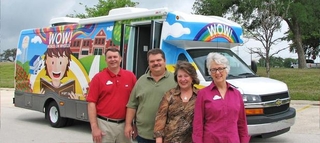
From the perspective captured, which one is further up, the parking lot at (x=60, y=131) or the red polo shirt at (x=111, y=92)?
the red polo shirt at (x=111, y=92)

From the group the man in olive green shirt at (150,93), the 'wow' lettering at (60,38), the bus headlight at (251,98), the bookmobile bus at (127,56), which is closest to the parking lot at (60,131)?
the bookmobile bus at (127,56)

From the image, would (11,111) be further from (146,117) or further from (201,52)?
(146,117)

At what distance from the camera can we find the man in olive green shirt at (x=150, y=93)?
3.82 metres

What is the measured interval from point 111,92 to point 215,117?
140 cm

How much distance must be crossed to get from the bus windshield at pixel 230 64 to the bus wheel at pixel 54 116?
4070mm

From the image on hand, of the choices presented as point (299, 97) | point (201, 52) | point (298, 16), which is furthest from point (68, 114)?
point (298, 16)

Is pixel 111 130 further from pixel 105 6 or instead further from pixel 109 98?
pixel 105 6

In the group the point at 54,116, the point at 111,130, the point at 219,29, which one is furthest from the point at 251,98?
the point at 54,116

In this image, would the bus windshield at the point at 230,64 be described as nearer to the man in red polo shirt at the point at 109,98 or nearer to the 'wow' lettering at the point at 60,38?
the man in red polo shirt at the point at 109,98

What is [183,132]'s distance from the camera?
136 inches

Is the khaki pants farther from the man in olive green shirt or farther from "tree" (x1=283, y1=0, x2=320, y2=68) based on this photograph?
"tree" (x1=283, y1=0, x2=320, y2=68)

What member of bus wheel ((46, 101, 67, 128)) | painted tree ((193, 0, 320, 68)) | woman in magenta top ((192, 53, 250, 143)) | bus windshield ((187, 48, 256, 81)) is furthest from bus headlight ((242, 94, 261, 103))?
painted tree ((193, 0, 320, 68))

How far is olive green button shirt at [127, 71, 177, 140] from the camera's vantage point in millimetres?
3820

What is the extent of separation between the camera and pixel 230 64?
7.54 m
